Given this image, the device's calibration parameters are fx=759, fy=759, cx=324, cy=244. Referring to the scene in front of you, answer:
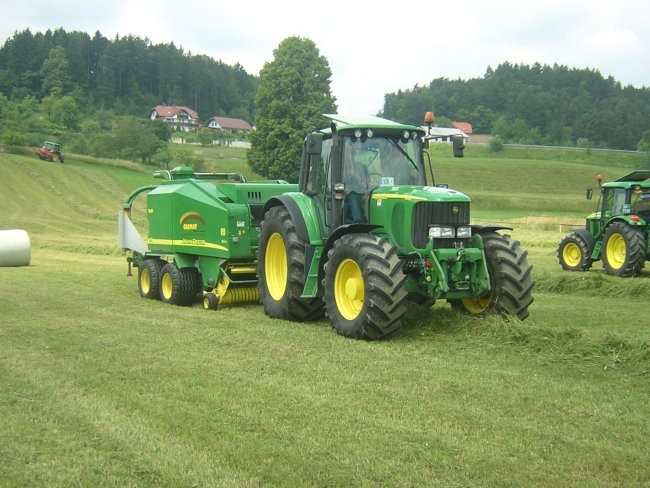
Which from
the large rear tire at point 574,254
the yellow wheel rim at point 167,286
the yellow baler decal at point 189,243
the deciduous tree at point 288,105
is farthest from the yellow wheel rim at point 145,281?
the deciduous tree at point 288,105

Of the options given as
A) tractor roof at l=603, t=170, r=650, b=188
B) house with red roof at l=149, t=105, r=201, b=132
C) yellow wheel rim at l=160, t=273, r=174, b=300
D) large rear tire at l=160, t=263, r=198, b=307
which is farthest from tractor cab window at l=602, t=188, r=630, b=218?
house with red roof at l=149, t=105, r=201, b=132

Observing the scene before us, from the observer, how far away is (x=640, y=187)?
16.6 m

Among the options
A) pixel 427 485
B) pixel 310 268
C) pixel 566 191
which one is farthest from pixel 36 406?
pixel 566 191

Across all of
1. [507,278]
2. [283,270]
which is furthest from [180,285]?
[507,278]

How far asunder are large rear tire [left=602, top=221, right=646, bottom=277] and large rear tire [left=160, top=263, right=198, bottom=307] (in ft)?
29.5

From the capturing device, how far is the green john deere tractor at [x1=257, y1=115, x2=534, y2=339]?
8.51 metres

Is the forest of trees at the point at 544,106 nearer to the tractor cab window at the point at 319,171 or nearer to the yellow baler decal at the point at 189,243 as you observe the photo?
the yellow baler decal at the point at 189,243

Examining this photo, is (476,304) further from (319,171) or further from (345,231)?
(319,171)

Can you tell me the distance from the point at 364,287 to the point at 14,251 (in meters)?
12.6

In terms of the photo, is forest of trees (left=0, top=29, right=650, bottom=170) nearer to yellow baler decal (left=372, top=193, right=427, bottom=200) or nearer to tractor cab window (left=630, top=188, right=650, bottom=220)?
tractor cab window (left=630, top=188, right=650, bottom=220)

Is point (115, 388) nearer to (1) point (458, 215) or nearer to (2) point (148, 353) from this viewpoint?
Answer: (2) point (148, 353)

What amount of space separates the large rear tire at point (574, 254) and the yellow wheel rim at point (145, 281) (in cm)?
952

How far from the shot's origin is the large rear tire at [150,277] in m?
12.9

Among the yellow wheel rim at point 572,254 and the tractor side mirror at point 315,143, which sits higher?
the tractor side mirror at point 315,143
